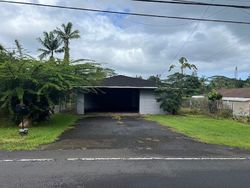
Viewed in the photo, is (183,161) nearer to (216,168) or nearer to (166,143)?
(216,168)

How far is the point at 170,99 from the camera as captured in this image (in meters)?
35.2

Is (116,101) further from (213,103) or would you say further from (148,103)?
(213,103)

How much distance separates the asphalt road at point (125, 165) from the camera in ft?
25.2

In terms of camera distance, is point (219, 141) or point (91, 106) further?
point (91, 106)

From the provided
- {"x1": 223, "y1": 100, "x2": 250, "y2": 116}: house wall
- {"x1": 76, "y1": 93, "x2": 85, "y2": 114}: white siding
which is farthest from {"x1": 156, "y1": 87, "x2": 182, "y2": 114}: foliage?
{"x1": 76, "y1": 93, "x2": 85, "y2": 114}: white siding

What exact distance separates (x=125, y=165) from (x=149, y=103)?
27431mm

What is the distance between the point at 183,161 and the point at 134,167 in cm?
165

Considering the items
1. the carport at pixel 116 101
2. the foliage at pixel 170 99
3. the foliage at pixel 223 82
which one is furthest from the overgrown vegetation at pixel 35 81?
the foliage at pixel 223 82

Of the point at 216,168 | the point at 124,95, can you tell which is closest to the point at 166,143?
the point at 216,168

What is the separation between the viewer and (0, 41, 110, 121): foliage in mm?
19858

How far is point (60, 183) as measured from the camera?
751 cm

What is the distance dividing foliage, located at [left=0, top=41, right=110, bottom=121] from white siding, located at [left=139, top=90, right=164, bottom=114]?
15012mm

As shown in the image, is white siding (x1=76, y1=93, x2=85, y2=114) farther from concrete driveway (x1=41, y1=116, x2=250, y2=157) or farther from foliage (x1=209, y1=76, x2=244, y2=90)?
foliage (x1=209, y1=76, x2=244, y2=90)

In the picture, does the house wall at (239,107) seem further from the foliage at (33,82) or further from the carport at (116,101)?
the carport at (116,101)
